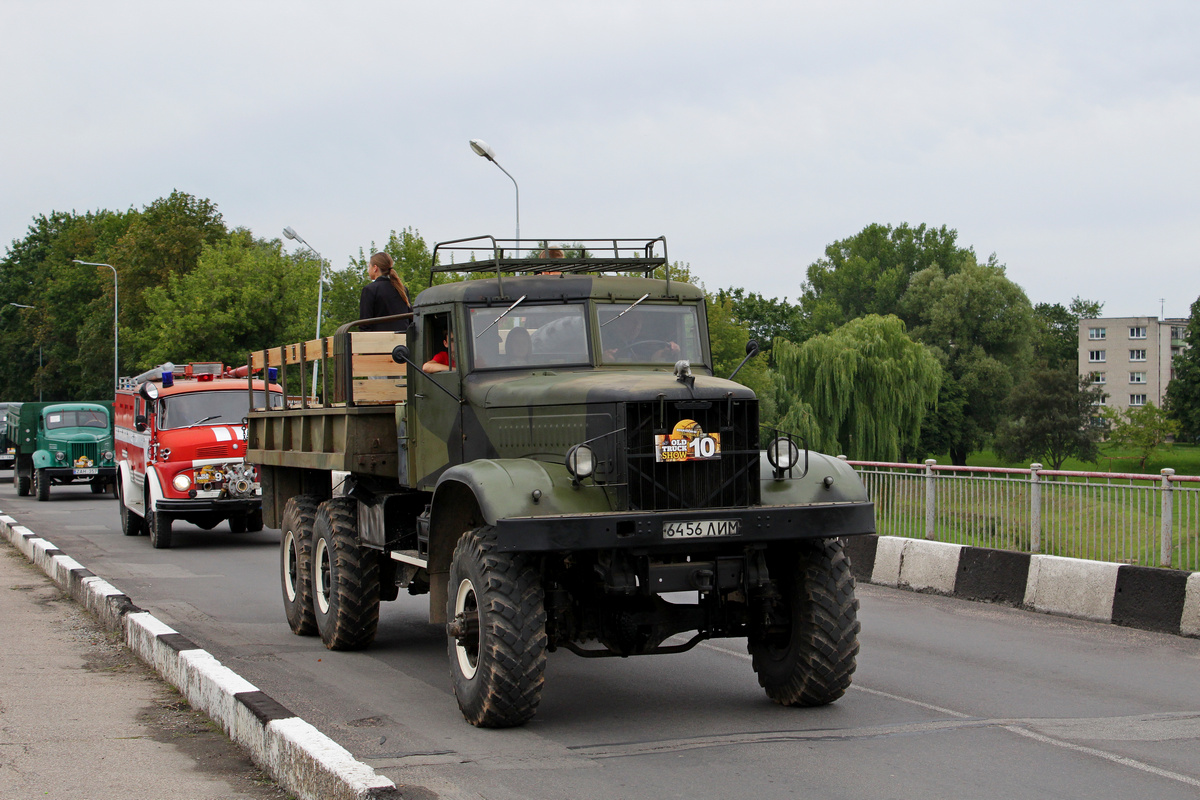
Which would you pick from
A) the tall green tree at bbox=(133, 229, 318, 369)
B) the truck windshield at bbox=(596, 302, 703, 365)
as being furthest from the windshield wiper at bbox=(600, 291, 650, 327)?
the tall green tree at bbox=(133, 229, 318, 369)

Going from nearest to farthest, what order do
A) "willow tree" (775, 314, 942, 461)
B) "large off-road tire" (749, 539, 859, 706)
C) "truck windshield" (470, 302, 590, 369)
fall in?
"large off-road tire" (749, 539, 859, 706) < "truck windshield" (470, 302, 590, 369) < "willow tree" (775, 314, 942, 461)

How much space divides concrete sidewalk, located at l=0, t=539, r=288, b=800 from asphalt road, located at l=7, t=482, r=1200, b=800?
65 cm

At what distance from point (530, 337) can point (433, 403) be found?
85cm

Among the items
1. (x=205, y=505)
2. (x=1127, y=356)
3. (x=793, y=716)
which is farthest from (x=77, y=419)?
(x=1127, y=356)

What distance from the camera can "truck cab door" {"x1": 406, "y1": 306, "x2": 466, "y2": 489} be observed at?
8.40m

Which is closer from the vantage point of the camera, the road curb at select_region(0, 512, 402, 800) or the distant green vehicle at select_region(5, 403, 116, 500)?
the road curb at select_region(0, 512, 402, 800)

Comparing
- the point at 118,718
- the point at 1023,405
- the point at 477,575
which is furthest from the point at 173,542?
the point at 1023,405

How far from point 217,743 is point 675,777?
8.39ft

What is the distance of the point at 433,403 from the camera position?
8.69 m

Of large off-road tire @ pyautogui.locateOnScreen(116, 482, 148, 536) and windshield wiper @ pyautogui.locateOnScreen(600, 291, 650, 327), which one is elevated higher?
windshield wiper @ pyautogui.locateOnScreen(600, 291, 650, 327)

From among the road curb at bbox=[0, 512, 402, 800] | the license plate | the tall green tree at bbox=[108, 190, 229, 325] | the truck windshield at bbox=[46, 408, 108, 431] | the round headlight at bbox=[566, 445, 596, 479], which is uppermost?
the tall green tree at bbox=[108, 190, 229, 325]

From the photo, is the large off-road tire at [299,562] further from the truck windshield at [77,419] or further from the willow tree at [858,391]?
the willow tree at [858,391]

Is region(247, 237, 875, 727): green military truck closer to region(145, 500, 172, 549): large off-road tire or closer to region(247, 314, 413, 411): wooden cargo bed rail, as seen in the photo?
region(247, 314, 413, 411): wooden cargo bed rail

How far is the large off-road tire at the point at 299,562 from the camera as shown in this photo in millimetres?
10555
